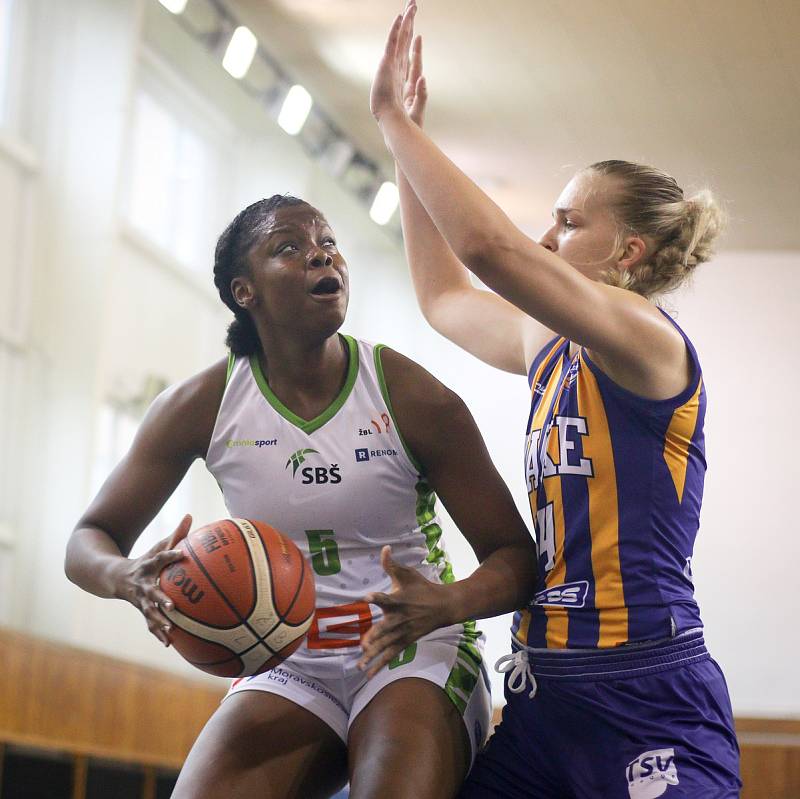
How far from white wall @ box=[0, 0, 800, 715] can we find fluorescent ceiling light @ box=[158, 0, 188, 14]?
0.44 feet

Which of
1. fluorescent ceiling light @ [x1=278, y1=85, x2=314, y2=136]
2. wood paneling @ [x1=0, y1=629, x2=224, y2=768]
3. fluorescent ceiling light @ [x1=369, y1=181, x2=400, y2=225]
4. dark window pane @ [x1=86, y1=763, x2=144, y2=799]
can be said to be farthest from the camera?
fluorescent ceiling light @ [x1=369, y1=181, x2=400, y2=225]

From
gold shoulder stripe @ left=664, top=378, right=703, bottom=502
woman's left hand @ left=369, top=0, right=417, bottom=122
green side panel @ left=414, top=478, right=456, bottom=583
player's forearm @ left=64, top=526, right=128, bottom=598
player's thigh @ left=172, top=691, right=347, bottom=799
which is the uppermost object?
woman's left hand @ left=369, top=0, right=417, bottom=122

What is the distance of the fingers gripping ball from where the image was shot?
229cm

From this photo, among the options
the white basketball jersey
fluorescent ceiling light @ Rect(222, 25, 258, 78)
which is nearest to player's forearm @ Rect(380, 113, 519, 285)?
the white basketball jersey

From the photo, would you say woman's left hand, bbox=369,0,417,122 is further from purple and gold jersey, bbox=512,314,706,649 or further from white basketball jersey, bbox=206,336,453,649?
purple and gold jersey, bbox=512,314,706,649

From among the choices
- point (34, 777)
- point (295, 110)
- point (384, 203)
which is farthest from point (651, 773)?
point (384, 203)

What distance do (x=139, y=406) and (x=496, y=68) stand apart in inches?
135

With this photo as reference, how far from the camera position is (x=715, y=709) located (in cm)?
238

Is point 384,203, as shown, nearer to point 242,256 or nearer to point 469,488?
point 242,256

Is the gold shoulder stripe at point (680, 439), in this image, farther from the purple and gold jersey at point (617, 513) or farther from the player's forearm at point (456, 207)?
the player's forearm at point (456, 207)

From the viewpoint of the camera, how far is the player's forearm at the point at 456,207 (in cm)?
228

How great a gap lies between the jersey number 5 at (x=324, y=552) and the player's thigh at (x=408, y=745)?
0.29 metres

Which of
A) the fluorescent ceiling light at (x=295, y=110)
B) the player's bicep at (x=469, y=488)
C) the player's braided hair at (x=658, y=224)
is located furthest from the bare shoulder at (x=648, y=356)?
the fluorescent ceiling light at (x=295, y=110)

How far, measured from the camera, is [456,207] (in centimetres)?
232
